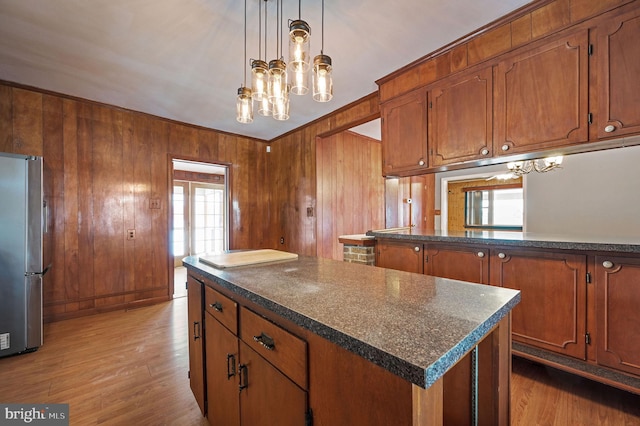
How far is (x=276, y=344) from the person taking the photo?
82 cm

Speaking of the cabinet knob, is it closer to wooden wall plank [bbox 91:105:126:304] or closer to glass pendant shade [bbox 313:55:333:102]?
glass pendant shade [bbox 313:55:333:102]

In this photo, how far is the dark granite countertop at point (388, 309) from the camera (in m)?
0.49

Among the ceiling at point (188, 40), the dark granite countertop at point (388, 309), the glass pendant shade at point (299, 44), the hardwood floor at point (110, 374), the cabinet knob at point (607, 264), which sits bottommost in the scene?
the hardwood floor at point (110, 374)

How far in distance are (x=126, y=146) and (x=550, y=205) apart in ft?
19.2

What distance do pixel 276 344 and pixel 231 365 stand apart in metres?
0.44

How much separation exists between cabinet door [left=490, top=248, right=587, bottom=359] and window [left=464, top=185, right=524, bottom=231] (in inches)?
241

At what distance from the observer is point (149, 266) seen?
3.50m

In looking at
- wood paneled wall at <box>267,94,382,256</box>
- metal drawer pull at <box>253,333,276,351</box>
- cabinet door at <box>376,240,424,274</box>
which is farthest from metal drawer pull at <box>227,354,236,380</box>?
wood paneled wall at <box>267,94,382,256</box>

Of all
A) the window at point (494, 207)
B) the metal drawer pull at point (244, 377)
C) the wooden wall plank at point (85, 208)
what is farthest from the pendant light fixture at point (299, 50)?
the window at point (494, 207)

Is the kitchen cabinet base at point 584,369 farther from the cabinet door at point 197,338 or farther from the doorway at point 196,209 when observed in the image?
the doorway at point 196,209

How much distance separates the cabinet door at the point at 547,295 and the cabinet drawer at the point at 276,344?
1.71m

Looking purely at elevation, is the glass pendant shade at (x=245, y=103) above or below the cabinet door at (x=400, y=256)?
above

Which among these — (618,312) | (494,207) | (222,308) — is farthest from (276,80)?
(494,207)

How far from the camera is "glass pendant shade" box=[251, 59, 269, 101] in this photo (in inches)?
63.0
